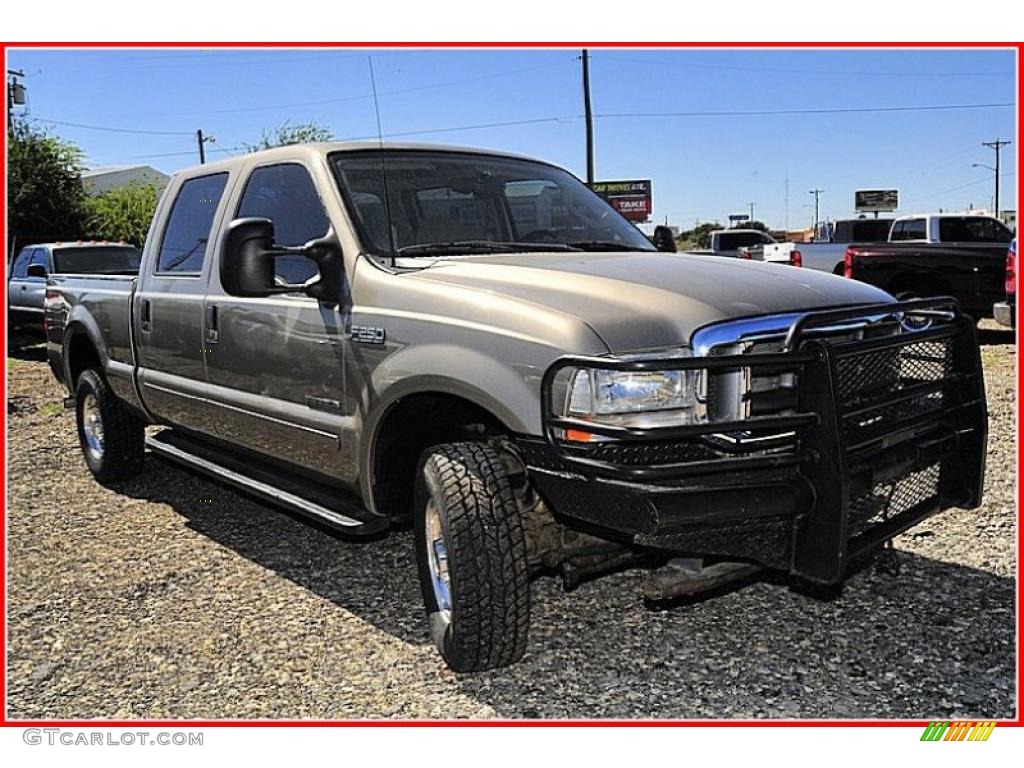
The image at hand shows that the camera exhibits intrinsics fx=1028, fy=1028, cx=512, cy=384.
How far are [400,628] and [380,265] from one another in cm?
147

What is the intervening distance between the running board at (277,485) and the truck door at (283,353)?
12cm

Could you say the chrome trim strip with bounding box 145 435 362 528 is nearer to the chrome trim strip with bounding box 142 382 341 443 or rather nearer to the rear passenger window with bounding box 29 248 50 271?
the chrome trim strip with bounding box 142 382 341 443

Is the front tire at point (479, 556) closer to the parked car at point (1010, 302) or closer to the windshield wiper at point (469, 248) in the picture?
the windshield wiper at point (469, 248)

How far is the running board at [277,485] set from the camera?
163 inches

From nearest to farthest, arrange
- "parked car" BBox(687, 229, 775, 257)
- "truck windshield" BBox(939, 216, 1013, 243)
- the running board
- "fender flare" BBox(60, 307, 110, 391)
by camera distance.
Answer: the running board → "fender flare" BBox(60, 307, 110, 391) → "truck windshield" BBox(939, 216, 1013, 243) → "parked car" BBox(687, 229, 775, 257)

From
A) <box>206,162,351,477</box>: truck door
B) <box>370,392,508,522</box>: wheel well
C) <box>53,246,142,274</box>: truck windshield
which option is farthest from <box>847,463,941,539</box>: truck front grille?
<box>53,246,142,274</box>: truck windshield

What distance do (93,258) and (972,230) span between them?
1360 centimetres

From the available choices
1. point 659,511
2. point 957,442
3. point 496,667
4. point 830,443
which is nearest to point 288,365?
point 496,667

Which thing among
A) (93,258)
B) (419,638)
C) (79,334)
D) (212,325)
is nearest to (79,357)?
(79,334)

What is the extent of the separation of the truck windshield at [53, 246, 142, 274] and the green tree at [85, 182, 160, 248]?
19.3 m

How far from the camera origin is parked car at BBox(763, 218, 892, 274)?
1747 cm

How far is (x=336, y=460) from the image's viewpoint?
428 centimetres

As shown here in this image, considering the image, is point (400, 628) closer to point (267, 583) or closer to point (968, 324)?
point (267, 583)

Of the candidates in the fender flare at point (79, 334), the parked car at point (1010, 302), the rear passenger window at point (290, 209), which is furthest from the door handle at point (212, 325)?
the parked car at point (1010, 302)
